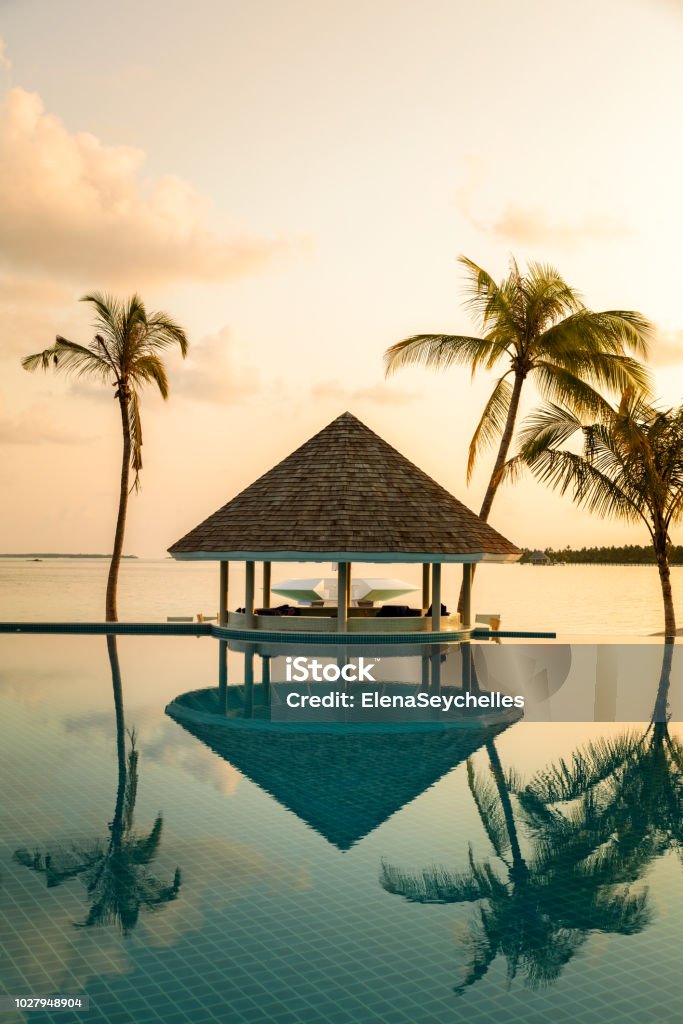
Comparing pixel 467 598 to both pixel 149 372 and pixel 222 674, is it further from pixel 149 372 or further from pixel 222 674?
pixel 149 372

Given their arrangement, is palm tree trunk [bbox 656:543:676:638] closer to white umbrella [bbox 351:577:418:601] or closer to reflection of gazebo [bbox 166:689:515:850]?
white umbrella [bbox 351:577:418:601]

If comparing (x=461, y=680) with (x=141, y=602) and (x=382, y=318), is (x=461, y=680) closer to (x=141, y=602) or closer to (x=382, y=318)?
(x=382, y=318)

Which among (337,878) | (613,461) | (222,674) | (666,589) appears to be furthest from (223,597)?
(337,878)

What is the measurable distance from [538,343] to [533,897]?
17.2 meters

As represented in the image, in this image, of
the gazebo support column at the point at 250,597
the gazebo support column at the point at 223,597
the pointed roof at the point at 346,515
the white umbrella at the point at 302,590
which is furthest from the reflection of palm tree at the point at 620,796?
the white umbrella at the point at 302,590

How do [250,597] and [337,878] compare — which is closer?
[337,878]

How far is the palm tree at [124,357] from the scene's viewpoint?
25156 millimetres

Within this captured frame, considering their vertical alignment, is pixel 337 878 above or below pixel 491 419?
below

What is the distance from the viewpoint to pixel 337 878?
6.76 meters

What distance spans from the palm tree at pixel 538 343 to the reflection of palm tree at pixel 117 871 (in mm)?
16206

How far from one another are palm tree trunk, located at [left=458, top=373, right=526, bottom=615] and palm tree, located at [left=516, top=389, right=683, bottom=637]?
347mm

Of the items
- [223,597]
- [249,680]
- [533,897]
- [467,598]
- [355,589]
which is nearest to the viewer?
[533,897]

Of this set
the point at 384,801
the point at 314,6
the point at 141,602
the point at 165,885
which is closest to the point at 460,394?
the point at 314,6

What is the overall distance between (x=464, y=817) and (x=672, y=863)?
5.81 feet
